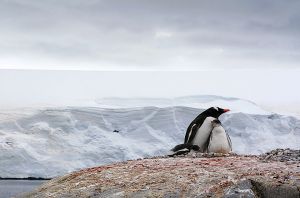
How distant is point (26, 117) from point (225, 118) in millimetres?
26539

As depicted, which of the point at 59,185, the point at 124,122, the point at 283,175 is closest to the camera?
the point at 283,175

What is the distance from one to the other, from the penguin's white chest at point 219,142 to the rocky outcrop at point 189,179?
9.54 feet

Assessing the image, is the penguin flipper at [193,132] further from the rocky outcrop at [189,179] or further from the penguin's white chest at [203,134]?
the rocky outcrop at [189,179]

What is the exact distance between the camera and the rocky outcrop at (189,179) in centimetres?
838

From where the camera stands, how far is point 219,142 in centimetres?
1345

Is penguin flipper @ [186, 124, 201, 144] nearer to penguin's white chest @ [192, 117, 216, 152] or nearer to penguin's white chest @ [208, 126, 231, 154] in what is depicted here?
penguin's white chest @ [192, 117, 216, 152]

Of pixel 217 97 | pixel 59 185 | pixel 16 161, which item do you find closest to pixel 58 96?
pixel 16 161

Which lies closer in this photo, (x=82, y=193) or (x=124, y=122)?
(x=82, y=193)

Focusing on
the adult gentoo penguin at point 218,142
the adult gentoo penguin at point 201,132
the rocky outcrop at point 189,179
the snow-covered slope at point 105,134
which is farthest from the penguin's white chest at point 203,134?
the snow-covered slope at point 105,134

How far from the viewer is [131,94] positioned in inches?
3558

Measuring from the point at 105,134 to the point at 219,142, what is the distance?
200ft

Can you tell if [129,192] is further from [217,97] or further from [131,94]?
[131,94]

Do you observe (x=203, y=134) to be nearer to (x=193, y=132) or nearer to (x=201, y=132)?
(x=201, y=132)

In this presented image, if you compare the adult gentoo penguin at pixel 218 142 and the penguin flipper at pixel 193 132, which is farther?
the penguin flipper at pixel 193 132
